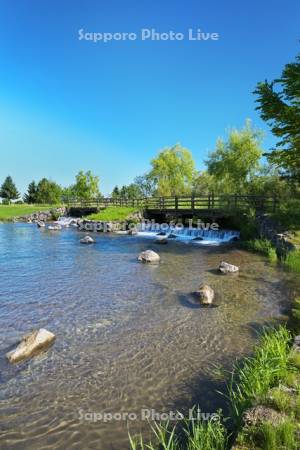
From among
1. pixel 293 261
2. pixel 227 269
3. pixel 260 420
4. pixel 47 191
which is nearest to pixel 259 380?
pixel 260 420

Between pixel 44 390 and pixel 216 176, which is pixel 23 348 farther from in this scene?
pixel 216 176

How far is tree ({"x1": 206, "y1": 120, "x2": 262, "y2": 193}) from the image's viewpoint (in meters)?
40.0

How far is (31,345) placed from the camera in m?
5.57

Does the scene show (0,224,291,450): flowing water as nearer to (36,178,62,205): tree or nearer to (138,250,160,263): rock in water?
(138,250,160,263): rock in water

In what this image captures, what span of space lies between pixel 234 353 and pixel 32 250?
13677 mm

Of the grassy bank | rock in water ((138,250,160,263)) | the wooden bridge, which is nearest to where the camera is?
the grassy bank

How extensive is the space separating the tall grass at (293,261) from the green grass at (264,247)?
961mm

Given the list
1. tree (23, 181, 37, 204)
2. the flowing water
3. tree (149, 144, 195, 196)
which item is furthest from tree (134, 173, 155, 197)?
the flowing water

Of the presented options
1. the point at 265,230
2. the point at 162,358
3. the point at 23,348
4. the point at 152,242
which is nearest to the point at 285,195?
the point at 265,230

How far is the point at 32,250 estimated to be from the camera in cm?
1639

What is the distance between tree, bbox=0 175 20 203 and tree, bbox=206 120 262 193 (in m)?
65.5

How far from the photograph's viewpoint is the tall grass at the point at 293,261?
1145cm

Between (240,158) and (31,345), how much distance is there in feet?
130

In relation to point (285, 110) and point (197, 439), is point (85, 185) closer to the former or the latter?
point (285, 110)
